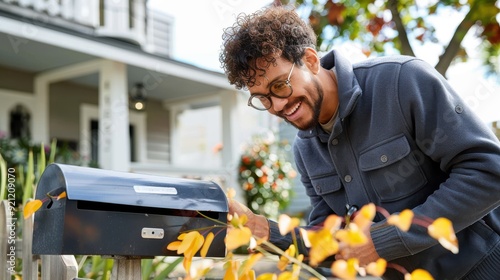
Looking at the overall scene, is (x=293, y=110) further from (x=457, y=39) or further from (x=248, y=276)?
(x=457, y=39)

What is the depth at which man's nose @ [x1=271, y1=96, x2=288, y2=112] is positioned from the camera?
1.52 meters

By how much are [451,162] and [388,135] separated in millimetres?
188

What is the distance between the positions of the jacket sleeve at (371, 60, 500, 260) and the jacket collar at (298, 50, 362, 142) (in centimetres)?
16

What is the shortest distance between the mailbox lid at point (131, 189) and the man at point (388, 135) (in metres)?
0.14

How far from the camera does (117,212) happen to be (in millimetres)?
1234


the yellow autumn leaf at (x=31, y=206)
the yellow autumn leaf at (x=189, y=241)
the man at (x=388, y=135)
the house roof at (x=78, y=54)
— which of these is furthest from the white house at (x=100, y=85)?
the yellow autumn leaf at (x=189, y=241)

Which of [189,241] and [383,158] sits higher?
[383,158]

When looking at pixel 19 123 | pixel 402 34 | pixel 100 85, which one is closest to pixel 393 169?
pixel 402 34

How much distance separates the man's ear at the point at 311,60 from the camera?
1568 millimetres

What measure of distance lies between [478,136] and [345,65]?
1.46 feet

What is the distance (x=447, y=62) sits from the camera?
3.41 metres

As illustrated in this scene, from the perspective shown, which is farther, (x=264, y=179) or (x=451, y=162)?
(x=264, y=179)

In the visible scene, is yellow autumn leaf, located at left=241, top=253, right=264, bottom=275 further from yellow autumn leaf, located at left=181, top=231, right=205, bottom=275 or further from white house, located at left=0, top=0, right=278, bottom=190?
white house, located at left=0, top=0, right=278, bottom=190

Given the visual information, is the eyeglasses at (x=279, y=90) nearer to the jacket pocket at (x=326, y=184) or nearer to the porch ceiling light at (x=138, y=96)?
the jacket pocket at (x=326, y=184)
